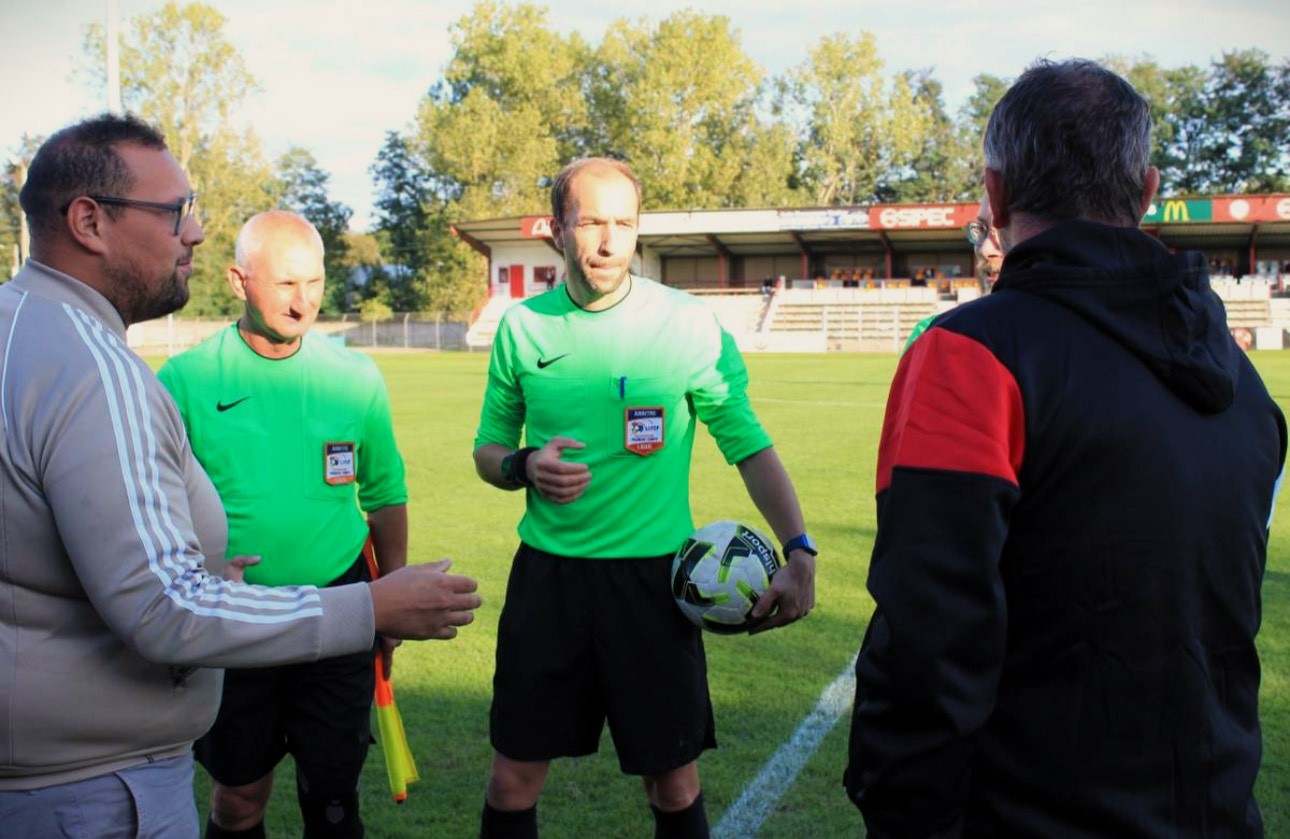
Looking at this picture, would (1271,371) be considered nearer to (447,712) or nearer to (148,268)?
(447,712)

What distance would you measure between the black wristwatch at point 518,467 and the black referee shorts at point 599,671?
0.29 metres

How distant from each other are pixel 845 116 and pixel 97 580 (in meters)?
67.3

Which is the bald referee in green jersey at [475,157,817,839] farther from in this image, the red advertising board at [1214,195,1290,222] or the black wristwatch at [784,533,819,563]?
the red advertising board at [1214,195,1290,222]

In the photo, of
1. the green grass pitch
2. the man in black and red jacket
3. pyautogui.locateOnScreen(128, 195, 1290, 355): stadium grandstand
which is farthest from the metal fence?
the man in black and red jacket

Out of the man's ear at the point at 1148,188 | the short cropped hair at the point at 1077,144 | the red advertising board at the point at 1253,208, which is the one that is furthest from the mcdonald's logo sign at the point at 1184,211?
the short cropped hair at the point at 1077,144

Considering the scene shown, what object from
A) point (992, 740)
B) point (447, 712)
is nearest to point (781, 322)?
point (447, 712)

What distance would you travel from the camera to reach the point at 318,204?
8006 centimetres

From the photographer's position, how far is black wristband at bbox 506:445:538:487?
11.1ft

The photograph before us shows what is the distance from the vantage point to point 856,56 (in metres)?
64.2

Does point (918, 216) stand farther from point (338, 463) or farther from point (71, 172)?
point (71, 172)

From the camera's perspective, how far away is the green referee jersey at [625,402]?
337cm

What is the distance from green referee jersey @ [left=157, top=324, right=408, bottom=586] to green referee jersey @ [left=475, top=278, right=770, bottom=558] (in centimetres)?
60

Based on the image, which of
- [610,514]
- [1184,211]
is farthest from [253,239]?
[1184,211]

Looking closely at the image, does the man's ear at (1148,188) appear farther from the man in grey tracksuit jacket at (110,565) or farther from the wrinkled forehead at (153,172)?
the wrinkled forehead at (153,172)
